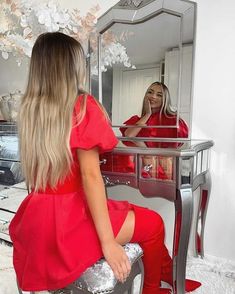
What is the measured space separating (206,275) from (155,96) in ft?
3.23

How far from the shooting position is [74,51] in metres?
0.88

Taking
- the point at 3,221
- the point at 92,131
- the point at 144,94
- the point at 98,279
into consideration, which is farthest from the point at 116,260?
the point at 3,221

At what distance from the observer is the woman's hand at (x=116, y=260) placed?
795 mm

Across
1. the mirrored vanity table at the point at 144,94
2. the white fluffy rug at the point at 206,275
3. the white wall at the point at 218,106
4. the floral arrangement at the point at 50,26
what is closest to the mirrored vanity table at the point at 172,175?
the mirrored vanity table at the point at 144,94

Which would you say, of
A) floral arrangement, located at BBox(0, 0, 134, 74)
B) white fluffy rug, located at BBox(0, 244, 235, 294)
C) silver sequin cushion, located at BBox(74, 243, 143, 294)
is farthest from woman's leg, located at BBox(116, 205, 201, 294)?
floral arrangement, located at BBox(0, 0, 134, 74)

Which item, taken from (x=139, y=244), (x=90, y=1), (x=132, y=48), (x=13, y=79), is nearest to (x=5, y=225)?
(x=13, y=79)

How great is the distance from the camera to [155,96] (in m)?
1.52

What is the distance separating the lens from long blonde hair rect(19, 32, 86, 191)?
809mm

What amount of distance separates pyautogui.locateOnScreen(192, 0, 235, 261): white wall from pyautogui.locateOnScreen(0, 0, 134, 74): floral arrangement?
1.38 ft

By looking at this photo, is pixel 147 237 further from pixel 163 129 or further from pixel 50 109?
pixel 163 129

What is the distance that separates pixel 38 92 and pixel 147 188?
61cm

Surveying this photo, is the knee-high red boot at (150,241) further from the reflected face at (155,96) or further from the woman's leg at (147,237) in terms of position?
the reflected face at (155,96)

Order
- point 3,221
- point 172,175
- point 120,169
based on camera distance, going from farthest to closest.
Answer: point 3,221, point 120,169, point 172,175

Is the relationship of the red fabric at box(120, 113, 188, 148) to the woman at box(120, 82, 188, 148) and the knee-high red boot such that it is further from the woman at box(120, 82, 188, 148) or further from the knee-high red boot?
the knee-high red boot
